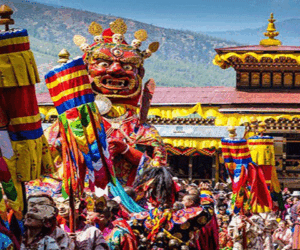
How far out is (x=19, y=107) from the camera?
30.3 feet

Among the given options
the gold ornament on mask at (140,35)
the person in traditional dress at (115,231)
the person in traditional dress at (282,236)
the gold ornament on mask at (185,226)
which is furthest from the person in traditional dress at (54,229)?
the gold ornament on mask at (140,35)

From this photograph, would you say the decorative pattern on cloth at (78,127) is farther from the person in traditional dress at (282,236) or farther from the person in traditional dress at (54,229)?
the person in traditional dress at (282,236)

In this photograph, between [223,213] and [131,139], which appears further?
[223,213]

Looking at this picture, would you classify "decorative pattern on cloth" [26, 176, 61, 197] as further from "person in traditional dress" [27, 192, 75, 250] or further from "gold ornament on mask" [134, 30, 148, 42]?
"person in traditional dress" [27, 192, 75, 250]

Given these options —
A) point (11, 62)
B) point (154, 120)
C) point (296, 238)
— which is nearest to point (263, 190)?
point (296, 238)

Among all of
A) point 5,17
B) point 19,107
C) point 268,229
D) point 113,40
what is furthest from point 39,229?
point 113,40

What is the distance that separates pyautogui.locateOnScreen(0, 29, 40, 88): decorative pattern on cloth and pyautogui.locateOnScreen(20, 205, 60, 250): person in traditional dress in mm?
1158

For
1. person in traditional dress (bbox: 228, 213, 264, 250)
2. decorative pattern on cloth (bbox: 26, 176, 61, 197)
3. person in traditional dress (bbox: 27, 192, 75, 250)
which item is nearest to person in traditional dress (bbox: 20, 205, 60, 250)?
person in traditional dress (bbox: 27, 192, 75, 250)

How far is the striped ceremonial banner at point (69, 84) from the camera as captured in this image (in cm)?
1105

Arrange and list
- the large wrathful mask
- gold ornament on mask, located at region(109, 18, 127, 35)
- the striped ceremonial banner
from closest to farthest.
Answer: the striped ceremonial banner, the large wrathful mask, gold ornament on mask, located at region(109, 18, 127, 35)

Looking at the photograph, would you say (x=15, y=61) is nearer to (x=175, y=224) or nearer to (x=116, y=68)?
(x=175, y=224)

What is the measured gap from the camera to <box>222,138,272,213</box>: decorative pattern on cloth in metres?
16.8

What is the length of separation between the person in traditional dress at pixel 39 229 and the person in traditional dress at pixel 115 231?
1955 millimetres

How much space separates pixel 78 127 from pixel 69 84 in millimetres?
428
